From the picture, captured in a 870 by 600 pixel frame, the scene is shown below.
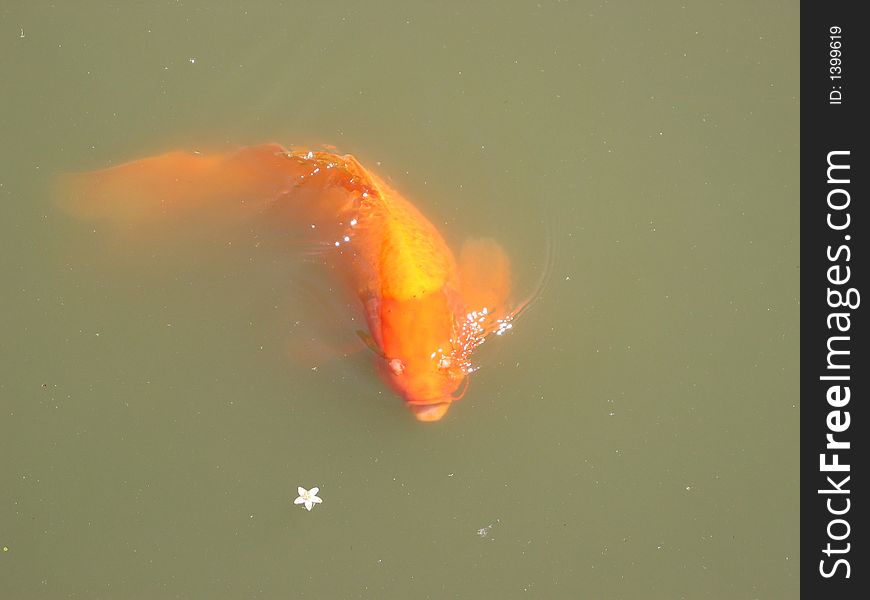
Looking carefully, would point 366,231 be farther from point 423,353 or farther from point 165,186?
point 165,186

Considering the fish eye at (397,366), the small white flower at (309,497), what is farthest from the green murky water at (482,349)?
the fish eye at (397,366)

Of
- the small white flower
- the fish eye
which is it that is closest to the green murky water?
the small white flower

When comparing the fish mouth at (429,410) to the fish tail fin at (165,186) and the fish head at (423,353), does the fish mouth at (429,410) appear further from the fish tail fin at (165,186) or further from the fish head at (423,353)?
the fish tail fin at (165,186)

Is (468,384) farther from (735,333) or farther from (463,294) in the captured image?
(735,333)

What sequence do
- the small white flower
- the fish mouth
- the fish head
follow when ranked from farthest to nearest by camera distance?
the small white flower < the fish mouth < the fish head

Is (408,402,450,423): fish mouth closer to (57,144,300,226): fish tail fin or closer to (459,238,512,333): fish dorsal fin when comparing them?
(459,238,512,333): fish dorsal fin
